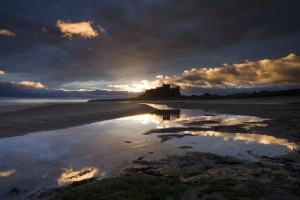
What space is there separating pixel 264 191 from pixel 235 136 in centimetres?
883

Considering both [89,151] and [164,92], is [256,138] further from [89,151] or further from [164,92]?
[164,92]

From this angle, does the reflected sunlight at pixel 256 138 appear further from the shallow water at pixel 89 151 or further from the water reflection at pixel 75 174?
the water reflection at pixel 75 174

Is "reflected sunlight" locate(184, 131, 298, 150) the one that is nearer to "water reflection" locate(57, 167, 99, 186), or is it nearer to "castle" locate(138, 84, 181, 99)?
"water reflection" locate(57, 167, 99, 186)

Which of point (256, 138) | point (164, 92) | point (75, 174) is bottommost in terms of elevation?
point (75, 174)

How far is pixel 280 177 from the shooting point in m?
6.22

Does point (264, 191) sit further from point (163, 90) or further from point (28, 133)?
point (163, 90)

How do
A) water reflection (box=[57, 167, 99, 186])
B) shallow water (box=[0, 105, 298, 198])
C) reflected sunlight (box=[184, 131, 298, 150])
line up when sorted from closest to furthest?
water reflection (box=[57, 167, 99, 186]) < shallow water (box=[0, 105, 298, 198]) < reflected sunlight (box=[184, 131, 298, 150])

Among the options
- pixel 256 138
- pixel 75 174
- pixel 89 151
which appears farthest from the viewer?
pixel 256 138

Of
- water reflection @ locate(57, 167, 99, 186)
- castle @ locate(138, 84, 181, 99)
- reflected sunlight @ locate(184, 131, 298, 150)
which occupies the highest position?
castle @ locate(138, 84, 181, 99)

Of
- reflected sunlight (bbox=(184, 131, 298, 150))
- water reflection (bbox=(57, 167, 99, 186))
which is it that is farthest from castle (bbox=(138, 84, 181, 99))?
water reflection (bbox=(57, 167, 99, 186))

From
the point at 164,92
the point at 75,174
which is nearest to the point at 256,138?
the point at 75,174

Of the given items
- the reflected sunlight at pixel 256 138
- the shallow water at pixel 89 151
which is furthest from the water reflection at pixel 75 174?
the reflected sunlight at pixel 256 138

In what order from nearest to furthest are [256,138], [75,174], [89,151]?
1. [75,174]
2. [89,151]
3. [256,138]

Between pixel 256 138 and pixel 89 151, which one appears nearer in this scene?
pixel 89 151
